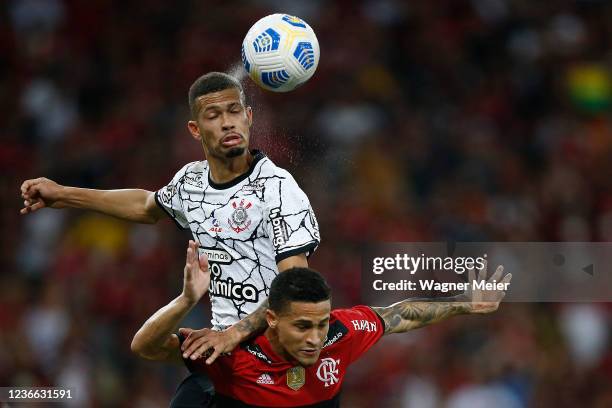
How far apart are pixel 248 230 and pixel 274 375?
2.40ft

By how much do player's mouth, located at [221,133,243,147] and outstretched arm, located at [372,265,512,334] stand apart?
49.0 inches

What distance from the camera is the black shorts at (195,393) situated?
5.55m

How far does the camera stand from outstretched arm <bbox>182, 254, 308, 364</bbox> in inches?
208

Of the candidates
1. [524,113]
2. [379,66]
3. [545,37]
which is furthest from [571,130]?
[379,66]

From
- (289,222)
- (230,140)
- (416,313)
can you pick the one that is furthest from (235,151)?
(416,313)

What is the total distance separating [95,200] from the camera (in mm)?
6289

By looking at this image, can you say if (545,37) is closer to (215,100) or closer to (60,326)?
(60,326)

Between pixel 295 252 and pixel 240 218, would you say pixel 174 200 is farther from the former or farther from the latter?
pixel 295 252

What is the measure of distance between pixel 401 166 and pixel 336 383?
208 inches

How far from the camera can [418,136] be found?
36.3 ft

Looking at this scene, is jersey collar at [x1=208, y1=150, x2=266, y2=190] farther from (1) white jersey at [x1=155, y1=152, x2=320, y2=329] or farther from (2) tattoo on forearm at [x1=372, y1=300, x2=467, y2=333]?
(2) tattoo on forearm at [x1=372, y1=300, x2=467, y2=333]

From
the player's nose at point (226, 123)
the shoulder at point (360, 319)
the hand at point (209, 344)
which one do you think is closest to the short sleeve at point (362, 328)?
the shoulder at point (360, 319)

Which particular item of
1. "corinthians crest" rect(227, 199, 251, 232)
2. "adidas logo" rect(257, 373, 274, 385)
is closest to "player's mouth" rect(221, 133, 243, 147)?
"corinthians crest" rect(227, 199, 251, 232)

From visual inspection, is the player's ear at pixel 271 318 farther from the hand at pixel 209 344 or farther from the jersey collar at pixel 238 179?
the jersey collar at pixel 238 179
